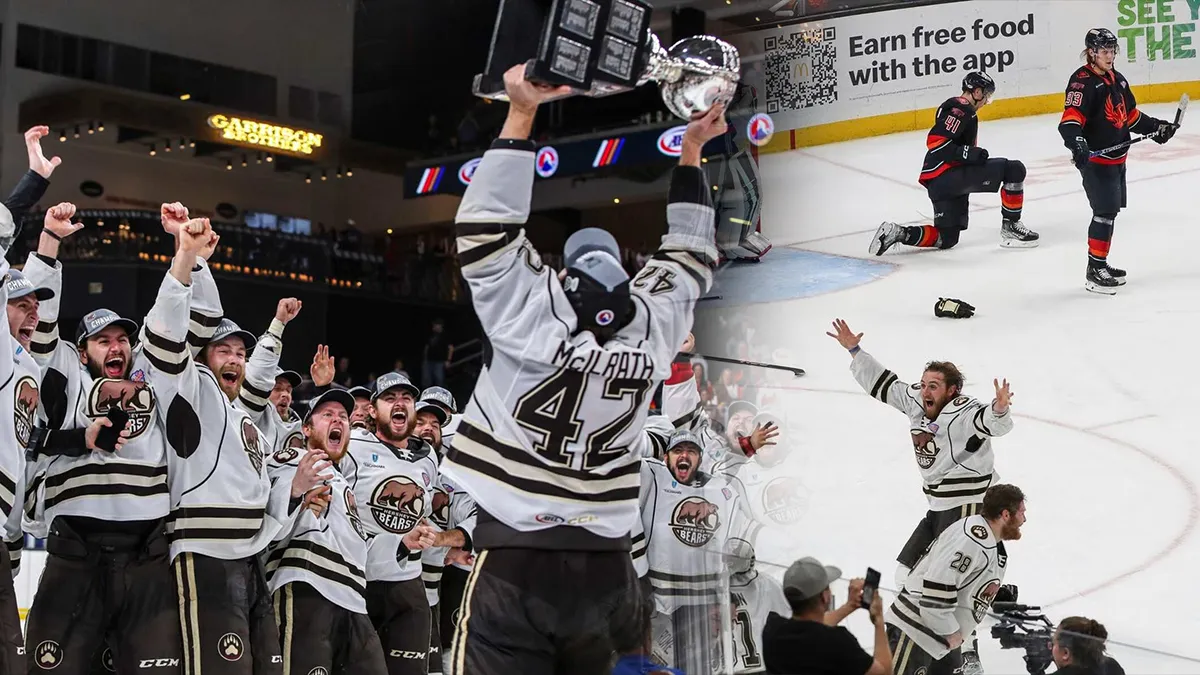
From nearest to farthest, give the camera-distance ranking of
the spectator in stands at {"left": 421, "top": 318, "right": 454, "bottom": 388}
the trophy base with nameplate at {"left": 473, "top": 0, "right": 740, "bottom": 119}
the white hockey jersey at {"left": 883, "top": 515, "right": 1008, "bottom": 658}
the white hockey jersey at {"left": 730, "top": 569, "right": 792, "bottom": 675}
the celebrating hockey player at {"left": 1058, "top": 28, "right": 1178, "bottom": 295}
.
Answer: the trophy base with nameplate at {"left": 473, "top": 0, "right": 740, "bottom": 119} < the white hockey jersey at {"left": 730, "top": 569, "right": 792, "bottom": 675} < the white hockey jersey at {"left": 883, "top": 515, "right": 1008, "bottom": 658} < the celebrating hockey player at {"left": 1058, "top": 28, "right": 1178, "bottom": 295} < the spectator in stands at {"left": 421, "top": 318, "right": 454, "bottom": 388}

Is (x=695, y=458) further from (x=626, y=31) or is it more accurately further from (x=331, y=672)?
(x=626, y=31)

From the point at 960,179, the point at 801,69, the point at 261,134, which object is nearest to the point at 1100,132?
the point at 960,179

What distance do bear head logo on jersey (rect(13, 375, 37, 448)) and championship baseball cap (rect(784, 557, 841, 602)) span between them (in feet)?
6.72

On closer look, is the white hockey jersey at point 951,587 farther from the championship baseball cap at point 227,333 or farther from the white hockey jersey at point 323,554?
the championship baseball cap at point 227,333

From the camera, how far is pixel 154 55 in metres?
15.1

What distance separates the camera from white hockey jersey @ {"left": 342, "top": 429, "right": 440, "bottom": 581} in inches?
193

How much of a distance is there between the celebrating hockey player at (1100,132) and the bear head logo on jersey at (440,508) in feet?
8.35

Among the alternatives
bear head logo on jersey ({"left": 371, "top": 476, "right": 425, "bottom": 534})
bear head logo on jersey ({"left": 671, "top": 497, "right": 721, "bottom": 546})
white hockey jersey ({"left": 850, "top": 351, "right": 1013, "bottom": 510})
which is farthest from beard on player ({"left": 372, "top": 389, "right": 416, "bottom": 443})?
white hockey jersey ({"left": 850, "top": 351, "right": 1013, "bottom": 510})

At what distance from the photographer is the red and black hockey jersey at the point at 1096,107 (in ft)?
17.3

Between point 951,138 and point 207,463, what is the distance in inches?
117

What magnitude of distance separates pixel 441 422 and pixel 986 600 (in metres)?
2.22

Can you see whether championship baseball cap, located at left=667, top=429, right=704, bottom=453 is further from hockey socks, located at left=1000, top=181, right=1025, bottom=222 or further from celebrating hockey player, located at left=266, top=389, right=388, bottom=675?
hockey socks, located at left=1000, top=181, right=1025, bottom=222

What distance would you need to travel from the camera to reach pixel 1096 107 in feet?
17.3


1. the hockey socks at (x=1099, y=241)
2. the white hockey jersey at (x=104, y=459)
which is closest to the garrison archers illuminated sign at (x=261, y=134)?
the hockey socks at (x=1099, y=241)
